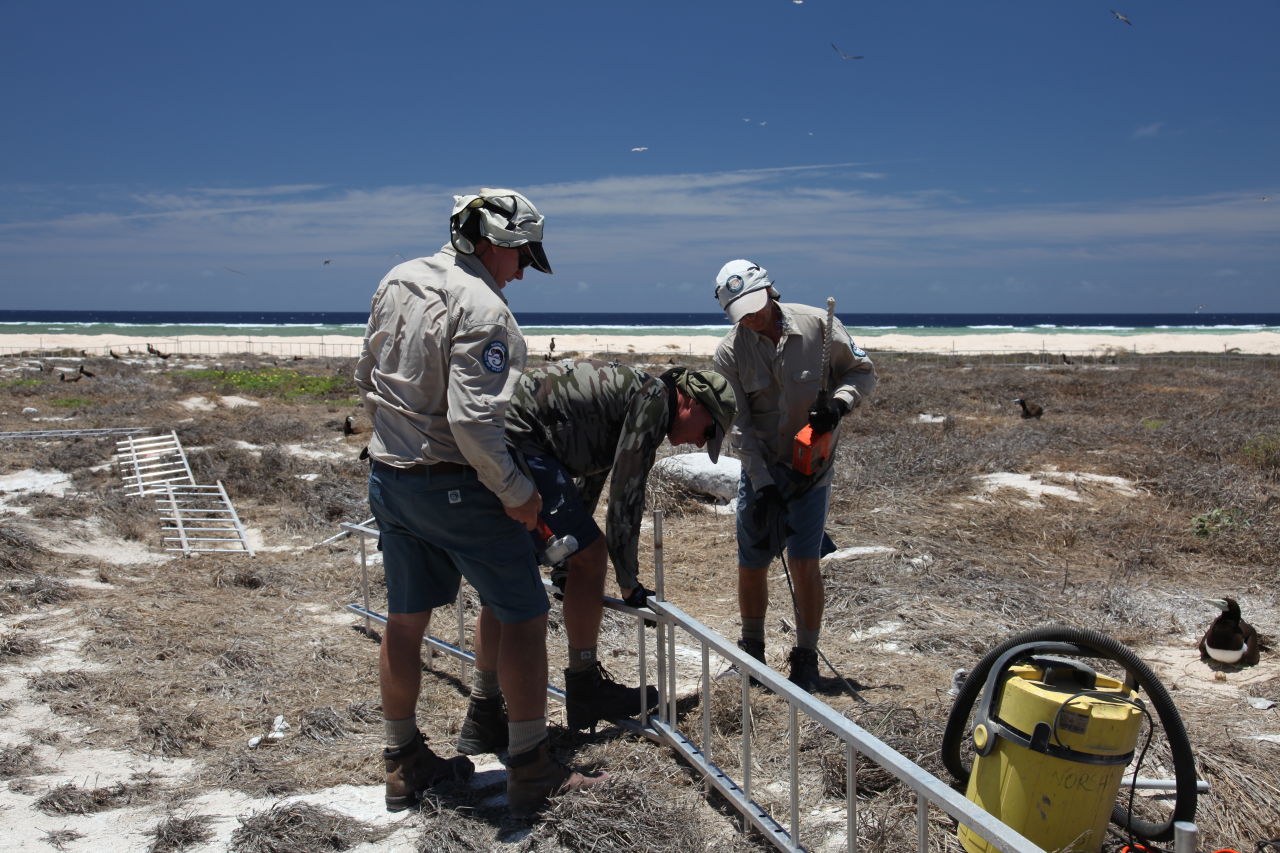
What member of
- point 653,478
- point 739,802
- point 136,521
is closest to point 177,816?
point 739,802

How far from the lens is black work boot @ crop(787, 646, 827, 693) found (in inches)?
157

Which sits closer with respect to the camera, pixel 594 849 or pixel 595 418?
pixel 594 849

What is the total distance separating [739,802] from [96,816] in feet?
6.57

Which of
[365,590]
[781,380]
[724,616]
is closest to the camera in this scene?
[781,380]

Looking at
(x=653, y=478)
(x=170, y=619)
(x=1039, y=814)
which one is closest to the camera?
(x=1039, y=814)

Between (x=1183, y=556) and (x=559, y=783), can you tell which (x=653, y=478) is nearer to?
(x=1183, y=556)

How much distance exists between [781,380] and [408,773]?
2.07m

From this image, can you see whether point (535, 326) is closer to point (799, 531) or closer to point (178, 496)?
point (178, 496)

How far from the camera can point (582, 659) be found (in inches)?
134

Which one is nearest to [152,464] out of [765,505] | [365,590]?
[365,590]

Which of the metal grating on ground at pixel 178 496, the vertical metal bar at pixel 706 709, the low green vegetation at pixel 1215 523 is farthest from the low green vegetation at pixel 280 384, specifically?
the vertical metal bar at pixel 706 709

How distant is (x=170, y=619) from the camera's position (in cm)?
498

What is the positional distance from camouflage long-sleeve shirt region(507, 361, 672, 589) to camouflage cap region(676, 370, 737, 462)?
0.36 ft

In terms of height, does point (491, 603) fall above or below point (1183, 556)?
above
